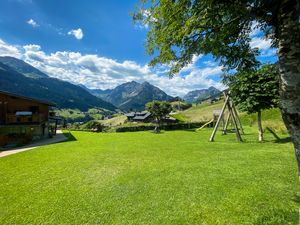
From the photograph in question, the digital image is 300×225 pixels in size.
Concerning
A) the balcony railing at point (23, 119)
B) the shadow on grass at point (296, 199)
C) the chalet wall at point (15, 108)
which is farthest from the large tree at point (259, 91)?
the chalet wall at point (15, 108)

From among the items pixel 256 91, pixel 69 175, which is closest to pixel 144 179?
pixel 69 175

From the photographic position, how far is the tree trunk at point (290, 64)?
2635 millimetres

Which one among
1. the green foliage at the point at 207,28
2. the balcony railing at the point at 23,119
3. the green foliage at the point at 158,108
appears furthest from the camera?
the green foliage at the point at 158,108

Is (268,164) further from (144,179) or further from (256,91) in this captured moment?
(256,91)

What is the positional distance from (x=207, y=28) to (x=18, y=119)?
2765 centimetres

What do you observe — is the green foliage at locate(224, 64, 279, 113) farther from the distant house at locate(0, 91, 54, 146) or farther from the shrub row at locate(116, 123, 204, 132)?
the distant house at locate(0, 91, 54, 146)

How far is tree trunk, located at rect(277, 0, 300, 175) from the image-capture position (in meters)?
2.63

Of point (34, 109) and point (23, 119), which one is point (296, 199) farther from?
point (34, 109)

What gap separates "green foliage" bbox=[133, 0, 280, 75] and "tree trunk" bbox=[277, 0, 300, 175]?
337 mm

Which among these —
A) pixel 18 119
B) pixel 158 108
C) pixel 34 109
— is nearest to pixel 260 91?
pixel 158 108

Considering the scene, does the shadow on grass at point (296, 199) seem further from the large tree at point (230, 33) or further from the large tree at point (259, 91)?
the large tree at point (259, 91)

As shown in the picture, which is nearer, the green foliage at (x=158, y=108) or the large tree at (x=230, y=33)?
the large tree at (x=230, y=33)

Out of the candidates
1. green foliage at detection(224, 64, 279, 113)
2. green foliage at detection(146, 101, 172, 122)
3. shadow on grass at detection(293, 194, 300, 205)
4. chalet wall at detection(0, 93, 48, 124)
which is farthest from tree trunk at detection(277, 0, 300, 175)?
green foliage at detection(146, 101, 172, 122)

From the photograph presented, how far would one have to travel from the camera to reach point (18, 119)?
23.5 metres
